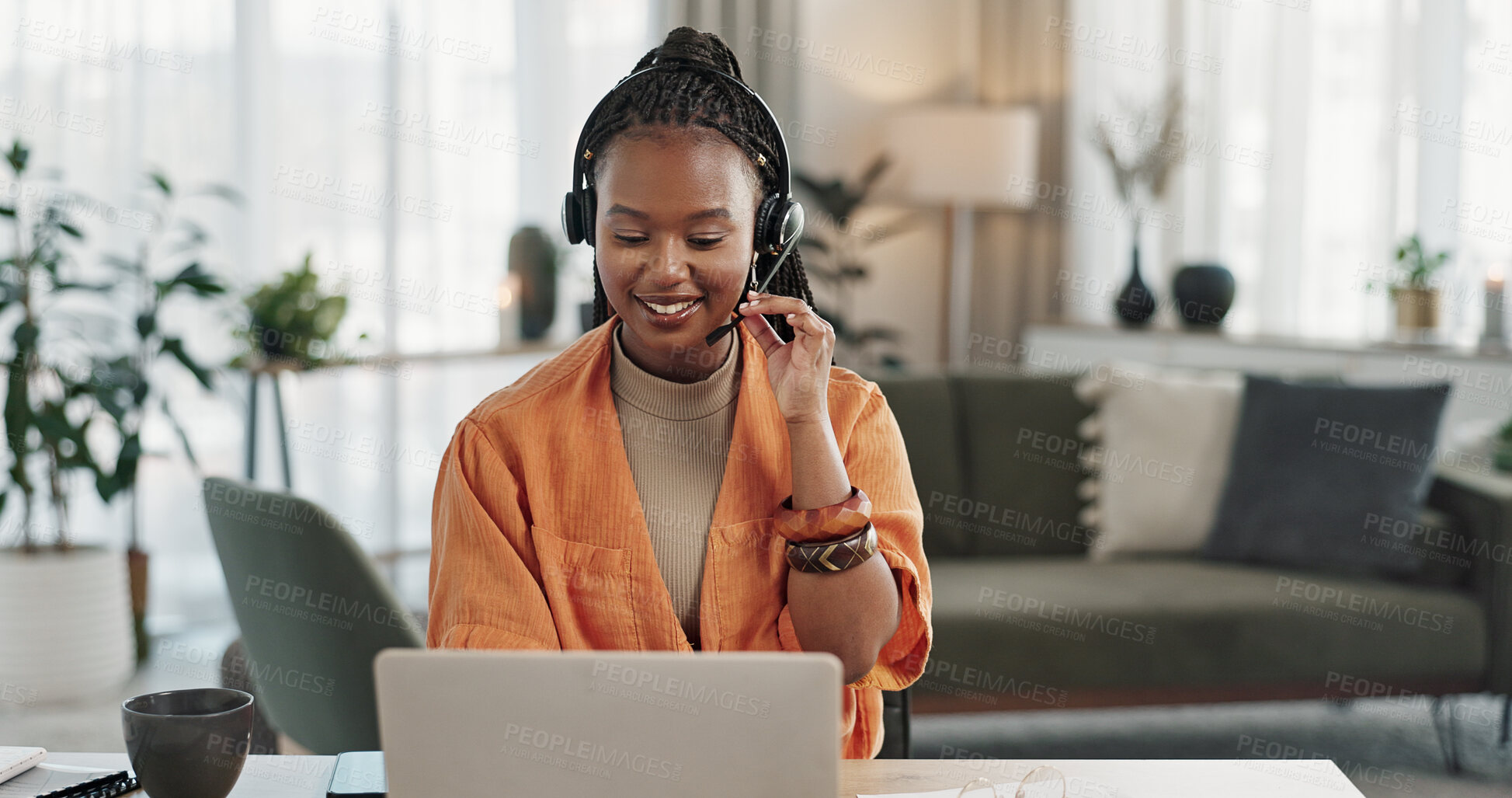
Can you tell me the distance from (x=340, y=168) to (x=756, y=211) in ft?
9.40

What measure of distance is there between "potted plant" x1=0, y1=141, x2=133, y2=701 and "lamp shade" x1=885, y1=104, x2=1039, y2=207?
261 centimetres

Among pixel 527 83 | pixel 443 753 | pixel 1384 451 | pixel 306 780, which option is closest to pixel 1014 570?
pixel 1384 451

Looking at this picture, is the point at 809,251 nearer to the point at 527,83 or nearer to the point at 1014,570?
the point at 527,83

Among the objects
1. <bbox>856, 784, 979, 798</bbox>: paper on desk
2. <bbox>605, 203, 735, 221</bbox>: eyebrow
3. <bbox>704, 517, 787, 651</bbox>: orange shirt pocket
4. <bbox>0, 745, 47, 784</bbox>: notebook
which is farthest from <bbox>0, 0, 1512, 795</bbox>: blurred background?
<bbox>856, 784, 979, 798</bbox>: paper on desk

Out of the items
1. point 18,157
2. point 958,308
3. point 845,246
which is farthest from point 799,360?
point 958,308

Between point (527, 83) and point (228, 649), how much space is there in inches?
99.5

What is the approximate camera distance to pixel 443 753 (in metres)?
0.72

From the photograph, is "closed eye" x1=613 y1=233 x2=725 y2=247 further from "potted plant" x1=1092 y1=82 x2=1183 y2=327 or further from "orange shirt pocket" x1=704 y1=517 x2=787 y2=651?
"potted plant" x1=1092 y1=82 x2=1183 y2=327

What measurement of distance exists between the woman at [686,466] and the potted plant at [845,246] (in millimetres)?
2909

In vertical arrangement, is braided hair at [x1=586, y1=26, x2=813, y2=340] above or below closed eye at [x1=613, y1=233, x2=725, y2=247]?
above

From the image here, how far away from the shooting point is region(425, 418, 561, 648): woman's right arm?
1051mm

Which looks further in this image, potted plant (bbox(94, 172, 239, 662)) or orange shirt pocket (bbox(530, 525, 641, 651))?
potted plant (bbox(94, 172, 239, 662))

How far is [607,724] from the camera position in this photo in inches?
28.1

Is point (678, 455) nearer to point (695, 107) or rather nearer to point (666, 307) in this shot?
point (666, 307)
